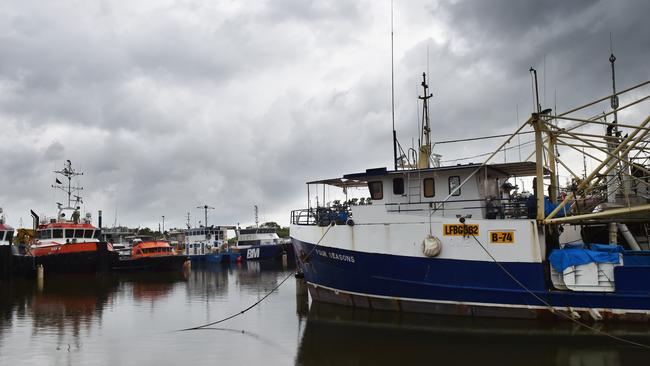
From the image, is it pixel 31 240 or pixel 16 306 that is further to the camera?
pixel 31 240

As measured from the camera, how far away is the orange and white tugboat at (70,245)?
1409 inches

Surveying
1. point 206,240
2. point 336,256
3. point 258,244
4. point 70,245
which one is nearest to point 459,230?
point 336,256

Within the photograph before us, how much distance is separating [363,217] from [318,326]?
3759 millimetres

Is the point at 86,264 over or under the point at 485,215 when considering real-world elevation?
under

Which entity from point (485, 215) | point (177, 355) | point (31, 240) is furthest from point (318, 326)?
point (31, 240)


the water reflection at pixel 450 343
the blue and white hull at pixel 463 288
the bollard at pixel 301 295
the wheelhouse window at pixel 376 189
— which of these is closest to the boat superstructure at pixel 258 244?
the bollard at pixel 301 295

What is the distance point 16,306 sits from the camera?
22.0 meters

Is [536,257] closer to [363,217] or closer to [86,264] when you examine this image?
[363,217]

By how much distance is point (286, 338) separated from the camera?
14.6 m

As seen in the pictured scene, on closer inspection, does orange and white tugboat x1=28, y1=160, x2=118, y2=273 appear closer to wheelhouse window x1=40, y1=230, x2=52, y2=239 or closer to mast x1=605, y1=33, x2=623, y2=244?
wheelhouse window x1=40, y1=230, x2=52, y2=239

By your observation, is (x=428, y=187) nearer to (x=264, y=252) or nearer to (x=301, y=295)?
(x=301, y=295)

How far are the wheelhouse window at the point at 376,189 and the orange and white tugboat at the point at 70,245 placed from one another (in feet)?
82.8

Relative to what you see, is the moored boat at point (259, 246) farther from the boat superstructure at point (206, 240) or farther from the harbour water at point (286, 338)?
the harbour water at point (286, 338)

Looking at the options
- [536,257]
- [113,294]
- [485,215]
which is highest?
[485,215]
